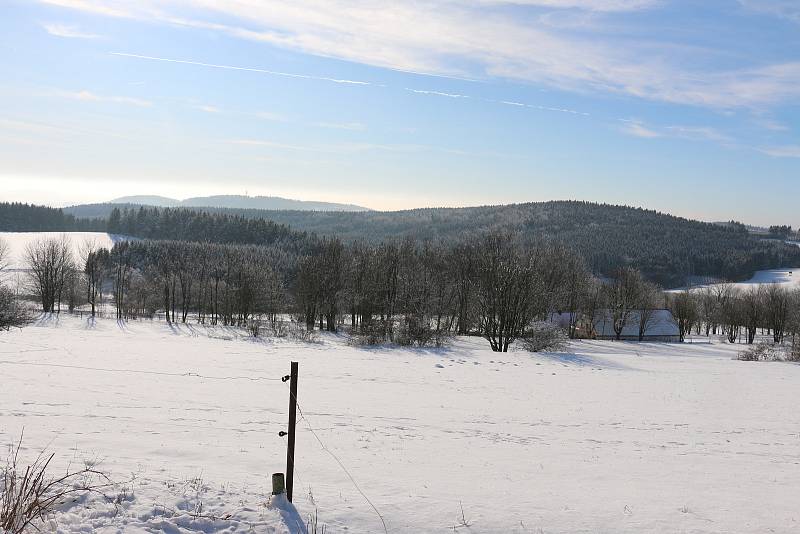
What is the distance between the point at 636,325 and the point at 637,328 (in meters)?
1.08

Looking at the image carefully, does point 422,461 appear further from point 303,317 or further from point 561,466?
point 303,317

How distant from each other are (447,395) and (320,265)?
42446 millimetres

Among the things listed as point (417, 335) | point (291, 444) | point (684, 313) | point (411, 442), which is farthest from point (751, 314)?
point (291, 444)

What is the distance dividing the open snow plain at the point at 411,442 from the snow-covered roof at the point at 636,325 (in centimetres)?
4258

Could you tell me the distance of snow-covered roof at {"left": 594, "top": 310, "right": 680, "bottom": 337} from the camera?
231 ft

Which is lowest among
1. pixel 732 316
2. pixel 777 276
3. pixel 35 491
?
pixel 35 491

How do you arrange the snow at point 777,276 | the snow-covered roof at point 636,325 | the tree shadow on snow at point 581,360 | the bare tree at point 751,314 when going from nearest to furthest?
the tree shadow on snow at point 581,360, the snow-covered roof at point 636,325, the bare tree at point 751,314, the snow at point 777,276

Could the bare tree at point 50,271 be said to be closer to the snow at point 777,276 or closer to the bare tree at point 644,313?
the bare tree at point 644,313

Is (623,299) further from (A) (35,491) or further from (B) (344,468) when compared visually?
(A) (35,491)

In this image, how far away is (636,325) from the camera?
7138cm

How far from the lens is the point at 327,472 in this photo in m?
10.7

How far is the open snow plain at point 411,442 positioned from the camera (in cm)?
871

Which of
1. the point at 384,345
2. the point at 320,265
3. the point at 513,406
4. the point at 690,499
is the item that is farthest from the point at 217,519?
the point at 320,265

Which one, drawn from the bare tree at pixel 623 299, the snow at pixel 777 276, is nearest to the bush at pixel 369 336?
the bare tree at pixel 623 299
